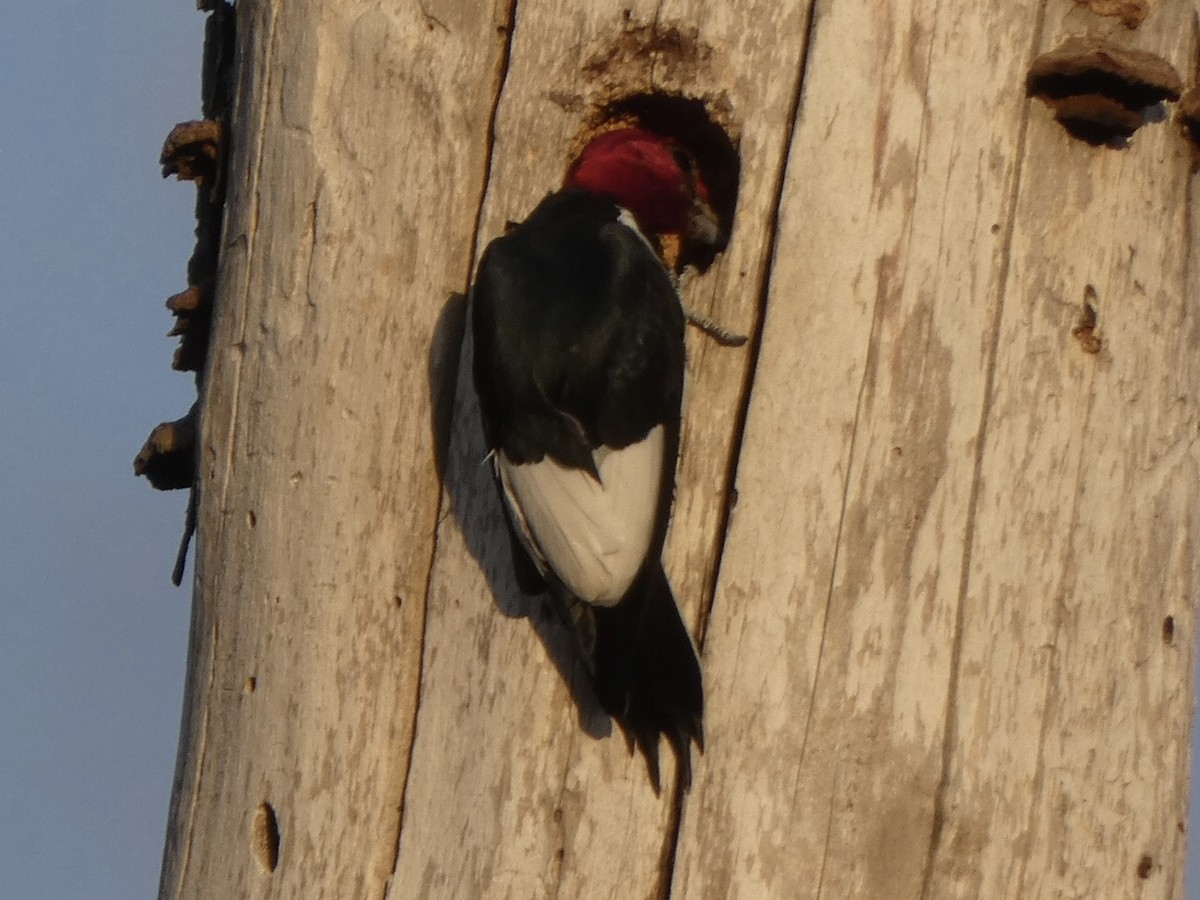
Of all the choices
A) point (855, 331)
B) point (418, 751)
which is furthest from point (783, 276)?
point (418, 751)

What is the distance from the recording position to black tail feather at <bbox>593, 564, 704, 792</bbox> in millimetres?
2738

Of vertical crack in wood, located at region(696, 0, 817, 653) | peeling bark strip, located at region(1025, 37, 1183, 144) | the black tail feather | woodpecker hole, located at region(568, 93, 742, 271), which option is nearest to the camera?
the black tail feather

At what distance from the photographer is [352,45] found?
314 centimetres

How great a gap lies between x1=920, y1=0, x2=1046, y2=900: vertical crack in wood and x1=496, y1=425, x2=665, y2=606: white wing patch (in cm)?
46

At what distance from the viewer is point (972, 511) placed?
9.40 ft

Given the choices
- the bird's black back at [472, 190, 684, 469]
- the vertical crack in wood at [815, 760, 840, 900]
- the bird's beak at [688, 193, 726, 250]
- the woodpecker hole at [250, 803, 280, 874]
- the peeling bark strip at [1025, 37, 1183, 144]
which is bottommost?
the woodpecker hole at [250, 803, 280, 874]

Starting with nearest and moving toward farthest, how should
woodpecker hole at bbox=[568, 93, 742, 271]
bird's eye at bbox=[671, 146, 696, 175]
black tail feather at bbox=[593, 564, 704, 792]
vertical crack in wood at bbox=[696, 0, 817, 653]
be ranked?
black tail feather at bbox=[593, 564, 704, 792] → vertical crack in wood at bbox=[696, 0, 817, 653] → woodpecker hole at bbox=[568, 93, 742, 271] → bird's eye at bbox=[671, 146, 696, 175]

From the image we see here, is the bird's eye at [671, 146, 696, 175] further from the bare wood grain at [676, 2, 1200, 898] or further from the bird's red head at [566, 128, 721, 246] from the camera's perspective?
the bare wood grain at [676, 2, 1200, 898]

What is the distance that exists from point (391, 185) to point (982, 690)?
1181mm

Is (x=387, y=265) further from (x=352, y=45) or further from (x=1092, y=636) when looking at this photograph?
(x=1092, y=636)

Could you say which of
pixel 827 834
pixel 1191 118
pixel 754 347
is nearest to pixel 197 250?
pixel 754 347

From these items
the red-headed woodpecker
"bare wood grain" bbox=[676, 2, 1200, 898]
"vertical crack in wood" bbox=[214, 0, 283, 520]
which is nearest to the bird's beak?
the red-headed woodpecker

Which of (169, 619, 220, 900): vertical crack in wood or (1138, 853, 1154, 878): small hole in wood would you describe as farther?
(169, 619, 220, 900): vertical crack in wood

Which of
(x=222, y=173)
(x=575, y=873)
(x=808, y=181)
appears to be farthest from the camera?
(x=222, y=173)
